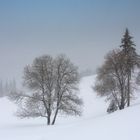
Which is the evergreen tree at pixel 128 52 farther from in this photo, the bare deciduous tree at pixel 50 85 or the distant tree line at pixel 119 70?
the bare deciduous tree at pixel 50 85

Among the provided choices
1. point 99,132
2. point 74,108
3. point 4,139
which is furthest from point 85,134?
point 74,108

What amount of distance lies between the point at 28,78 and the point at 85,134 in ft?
53.8

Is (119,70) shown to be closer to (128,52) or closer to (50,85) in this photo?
(128,52)

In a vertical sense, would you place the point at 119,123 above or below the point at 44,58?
below

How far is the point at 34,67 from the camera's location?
118 feet

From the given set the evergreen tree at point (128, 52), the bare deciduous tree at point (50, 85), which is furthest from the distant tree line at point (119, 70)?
the bare deciduous tree at point (50, 85)

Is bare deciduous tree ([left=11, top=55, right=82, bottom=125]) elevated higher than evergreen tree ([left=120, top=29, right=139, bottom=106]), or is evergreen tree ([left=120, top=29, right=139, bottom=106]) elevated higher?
evergreen tree ([left=120, top=29, right=139, bottom=106])

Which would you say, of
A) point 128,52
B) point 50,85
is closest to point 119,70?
point 128,52

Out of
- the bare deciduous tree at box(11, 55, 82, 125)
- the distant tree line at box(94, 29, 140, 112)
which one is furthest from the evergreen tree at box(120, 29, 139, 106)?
the bare deciduous tree at box(11, 55, 82, 125)

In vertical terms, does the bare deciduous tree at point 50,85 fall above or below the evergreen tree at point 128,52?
below

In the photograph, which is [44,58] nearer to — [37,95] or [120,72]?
[37,95]

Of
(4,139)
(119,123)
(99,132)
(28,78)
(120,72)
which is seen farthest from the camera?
(120,72)

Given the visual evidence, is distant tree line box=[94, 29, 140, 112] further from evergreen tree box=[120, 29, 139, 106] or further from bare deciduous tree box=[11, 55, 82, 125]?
bare deciduous tree box=[11, 55, 82, 125]

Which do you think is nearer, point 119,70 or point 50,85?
point 50,85
